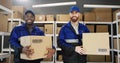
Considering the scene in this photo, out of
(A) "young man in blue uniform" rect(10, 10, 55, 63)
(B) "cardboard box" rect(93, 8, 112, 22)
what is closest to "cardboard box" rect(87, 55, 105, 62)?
(B) "cardboard box" rect(93, 8, 112, 22)

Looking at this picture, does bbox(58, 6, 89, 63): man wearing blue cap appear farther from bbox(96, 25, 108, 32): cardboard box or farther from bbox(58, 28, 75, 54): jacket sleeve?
bbox(96, 25, 108, 32): cardboard box

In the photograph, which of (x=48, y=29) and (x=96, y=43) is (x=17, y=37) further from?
(x=48, y=29)

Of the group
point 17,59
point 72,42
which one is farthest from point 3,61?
point 72,42

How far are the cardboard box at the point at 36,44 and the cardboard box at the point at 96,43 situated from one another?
516mm

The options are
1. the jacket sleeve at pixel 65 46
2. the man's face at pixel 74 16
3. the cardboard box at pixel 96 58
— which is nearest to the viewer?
the jacket sleeve at pixel 65 46

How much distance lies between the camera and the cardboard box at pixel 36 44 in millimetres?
2283

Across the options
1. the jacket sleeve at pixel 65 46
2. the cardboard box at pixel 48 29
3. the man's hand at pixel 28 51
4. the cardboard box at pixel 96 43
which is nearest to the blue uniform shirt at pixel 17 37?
the man's hand at pixel 28 51

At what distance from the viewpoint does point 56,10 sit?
5445mm

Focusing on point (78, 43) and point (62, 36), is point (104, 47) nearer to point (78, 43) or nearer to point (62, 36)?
point (78, 43)

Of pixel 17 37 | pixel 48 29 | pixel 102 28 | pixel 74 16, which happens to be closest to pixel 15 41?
pixel 17 37

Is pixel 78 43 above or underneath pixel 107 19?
underneath

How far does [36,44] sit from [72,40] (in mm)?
570

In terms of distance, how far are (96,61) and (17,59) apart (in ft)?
8.68

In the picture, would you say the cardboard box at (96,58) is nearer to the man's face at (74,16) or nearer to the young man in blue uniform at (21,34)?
the man's face at (74,16)
